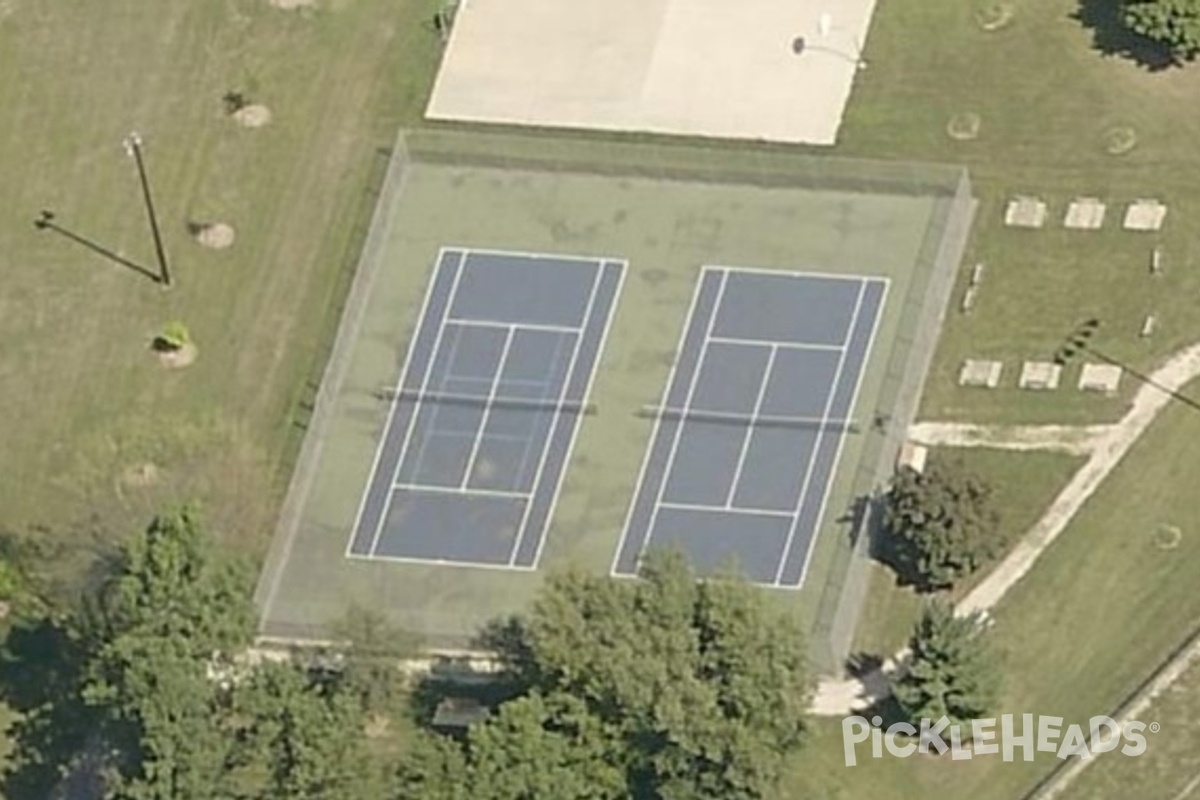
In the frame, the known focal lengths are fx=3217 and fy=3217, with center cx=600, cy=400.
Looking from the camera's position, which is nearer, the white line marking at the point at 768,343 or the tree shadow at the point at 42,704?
the tree shadow at the point at 42,704

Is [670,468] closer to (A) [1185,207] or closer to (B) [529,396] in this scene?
(B) [529,396]

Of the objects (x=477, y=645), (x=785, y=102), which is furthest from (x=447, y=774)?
(x=785, y=102)

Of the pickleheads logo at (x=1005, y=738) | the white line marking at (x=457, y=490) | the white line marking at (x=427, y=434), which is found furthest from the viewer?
the white line marking at (x=427, y=434)

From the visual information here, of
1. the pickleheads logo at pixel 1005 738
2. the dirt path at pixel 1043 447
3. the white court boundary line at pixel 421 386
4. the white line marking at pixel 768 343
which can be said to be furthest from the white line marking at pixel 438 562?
the pickleheads logo at pixel 1005 738

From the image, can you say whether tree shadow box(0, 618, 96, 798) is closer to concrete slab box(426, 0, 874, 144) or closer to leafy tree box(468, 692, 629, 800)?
leafy tree box(468, 692, 629, 800)

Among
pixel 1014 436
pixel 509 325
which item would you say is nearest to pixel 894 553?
pixel 1014 436

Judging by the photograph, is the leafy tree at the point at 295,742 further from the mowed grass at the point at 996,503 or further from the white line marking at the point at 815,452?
the mowed grass at the point at 996,503
